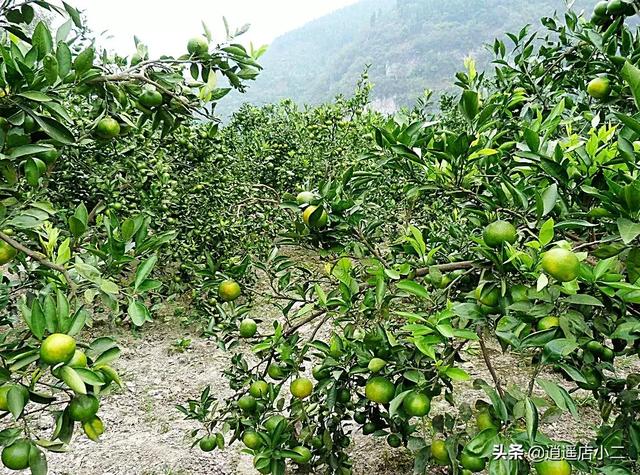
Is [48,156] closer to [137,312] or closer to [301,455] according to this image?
[137,312]

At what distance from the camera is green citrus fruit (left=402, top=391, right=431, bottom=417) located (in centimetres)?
105

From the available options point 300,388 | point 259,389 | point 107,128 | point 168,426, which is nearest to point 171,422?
point 168,426

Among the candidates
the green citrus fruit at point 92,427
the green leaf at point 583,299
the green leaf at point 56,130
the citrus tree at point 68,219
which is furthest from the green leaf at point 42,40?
the green leaf at point 583,299

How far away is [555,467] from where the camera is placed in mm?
972

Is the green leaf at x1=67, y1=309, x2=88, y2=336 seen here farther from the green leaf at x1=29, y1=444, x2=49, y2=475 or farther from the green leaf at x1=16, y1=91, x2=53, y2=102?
the green leaf at x1=16, y1=91, x2=53, y2=102

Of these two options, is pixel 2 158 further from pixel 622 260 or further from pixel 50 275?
pixel 622 260

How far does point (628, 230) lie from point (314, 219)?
2.19 feet

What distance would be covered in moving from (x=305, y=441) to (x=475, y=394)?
1496 mm

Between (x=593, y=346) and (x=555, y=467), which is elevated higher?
(x=593, y=346)

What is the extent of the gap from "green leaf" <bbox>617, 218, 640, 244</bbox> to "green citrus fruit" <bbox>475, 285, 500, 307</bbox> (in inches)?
9.9

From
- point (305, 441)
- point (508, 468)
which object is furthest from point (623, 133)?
point (305, 441)

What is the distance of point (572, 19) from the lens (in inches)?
74.3

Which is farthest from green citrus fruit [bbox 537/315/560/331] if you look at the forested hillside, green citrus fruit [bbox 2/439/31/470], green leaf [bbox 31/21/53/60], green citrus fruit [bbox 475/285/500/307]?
the forested hillside

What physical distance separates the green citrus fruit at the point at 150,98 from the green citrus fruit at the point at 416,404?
0.93 metres
